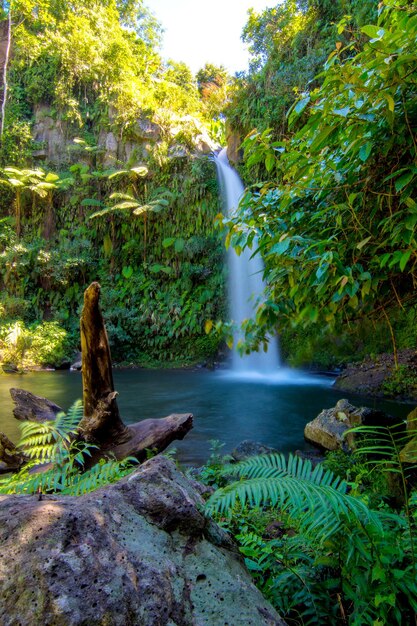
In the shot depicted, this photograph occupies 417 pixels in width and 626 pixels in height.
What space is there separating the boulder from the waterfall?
7.07m

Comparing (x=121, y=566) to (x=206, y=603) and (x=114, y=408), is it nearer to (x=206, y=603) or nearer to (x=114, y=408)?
(x=206, y=603)

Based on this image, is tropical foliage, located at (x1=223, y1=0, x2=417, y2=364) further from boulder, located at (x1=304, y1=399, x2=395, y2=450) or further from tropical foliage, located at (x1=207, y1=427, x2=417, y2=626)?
boulder, located at (x1=304, y1=399, x2=395, y2=450)

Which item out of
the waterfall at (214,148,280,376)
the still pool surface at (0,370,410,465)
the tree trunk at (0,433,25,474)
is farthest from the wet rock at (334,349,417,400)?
the tree trunk at (0,433,25,474)

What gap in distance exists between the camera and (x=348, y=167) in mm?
2168

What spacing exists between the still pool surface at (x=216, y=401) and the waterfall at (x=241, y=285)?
35.2 inches

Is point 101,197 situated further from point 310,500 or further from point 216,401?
point 310,500

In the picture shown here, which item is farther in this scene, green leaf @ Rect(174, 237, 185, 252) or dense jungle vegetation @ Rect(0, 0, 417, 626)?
green leaf @ Rect(174, 237, 185, 252)

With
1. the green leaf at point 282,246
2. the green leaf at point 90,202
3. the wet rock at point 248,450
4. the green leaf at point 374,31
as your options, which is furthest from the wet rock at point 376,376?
the green leaf at point 90,202

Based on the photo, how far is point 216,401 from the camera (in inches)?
331

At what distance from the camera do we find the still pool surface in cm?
583

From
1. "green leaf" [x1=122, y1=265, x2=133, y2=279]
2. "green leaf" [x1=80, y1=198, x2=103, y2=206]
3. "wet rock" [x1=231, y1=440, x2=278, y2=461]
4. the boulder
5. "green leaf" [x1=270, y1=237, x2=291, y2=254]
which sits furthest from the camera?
"green leaf" [x1=80, y1=198, x2=103, y2=206]

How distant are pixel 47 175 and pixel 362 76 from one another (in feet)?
57.5

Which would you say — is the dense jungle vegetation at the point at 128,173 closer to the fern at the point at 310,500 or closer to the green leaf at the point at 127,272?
the green leaf at the point at 127,272

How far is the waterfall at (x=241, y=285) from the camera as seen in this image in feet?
42.1
